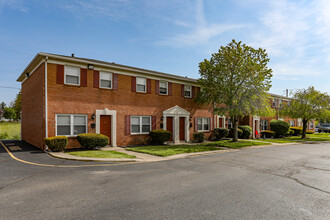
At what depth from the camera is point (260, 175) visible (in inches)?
304

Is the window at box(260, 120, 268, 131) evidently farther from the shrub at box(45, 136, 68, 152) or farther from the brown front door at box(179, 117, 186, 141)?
the shrub at box(45, 136, 68, 152)

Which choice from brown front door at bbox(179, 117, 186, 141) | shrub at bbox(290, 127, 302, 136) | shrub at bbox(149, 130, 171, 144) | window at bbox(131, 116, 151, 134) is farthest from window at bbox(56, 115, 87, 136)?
shrub at bbox(290, 127, 302, 136)

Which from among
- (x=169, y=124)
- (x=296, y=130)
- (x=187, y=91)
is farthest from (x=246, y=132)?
(x=296, y=130)

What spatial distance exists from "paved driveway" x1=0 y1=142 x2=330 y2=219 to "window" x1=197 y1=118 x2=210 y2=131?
1365 centimetres

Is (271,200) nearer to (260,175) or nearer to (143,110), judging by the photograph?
(260,175)

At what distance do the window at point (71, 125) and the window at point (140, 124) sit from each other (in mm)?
3998

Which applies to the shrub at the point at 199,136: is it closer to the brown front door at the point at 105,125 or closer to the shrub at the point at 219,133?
the shrub at the point at 219,133

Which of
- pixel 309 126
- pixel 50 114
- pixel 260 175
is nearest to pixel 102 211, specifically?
pixel 260 175

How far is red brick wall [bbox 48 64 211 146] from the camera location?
13.7 metres

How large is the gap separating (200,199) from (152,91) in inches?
554

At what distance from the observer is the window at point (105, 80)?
51.7ft

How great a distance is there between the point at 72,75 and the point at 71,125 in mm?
3464

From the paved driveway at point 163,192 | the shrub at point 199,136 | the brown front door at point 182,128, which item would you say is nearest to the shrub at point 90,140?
the paved driveway at point 163,192

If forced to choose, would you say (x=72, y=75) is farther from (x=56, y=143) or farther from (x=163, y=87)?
(x=163, y=87)
